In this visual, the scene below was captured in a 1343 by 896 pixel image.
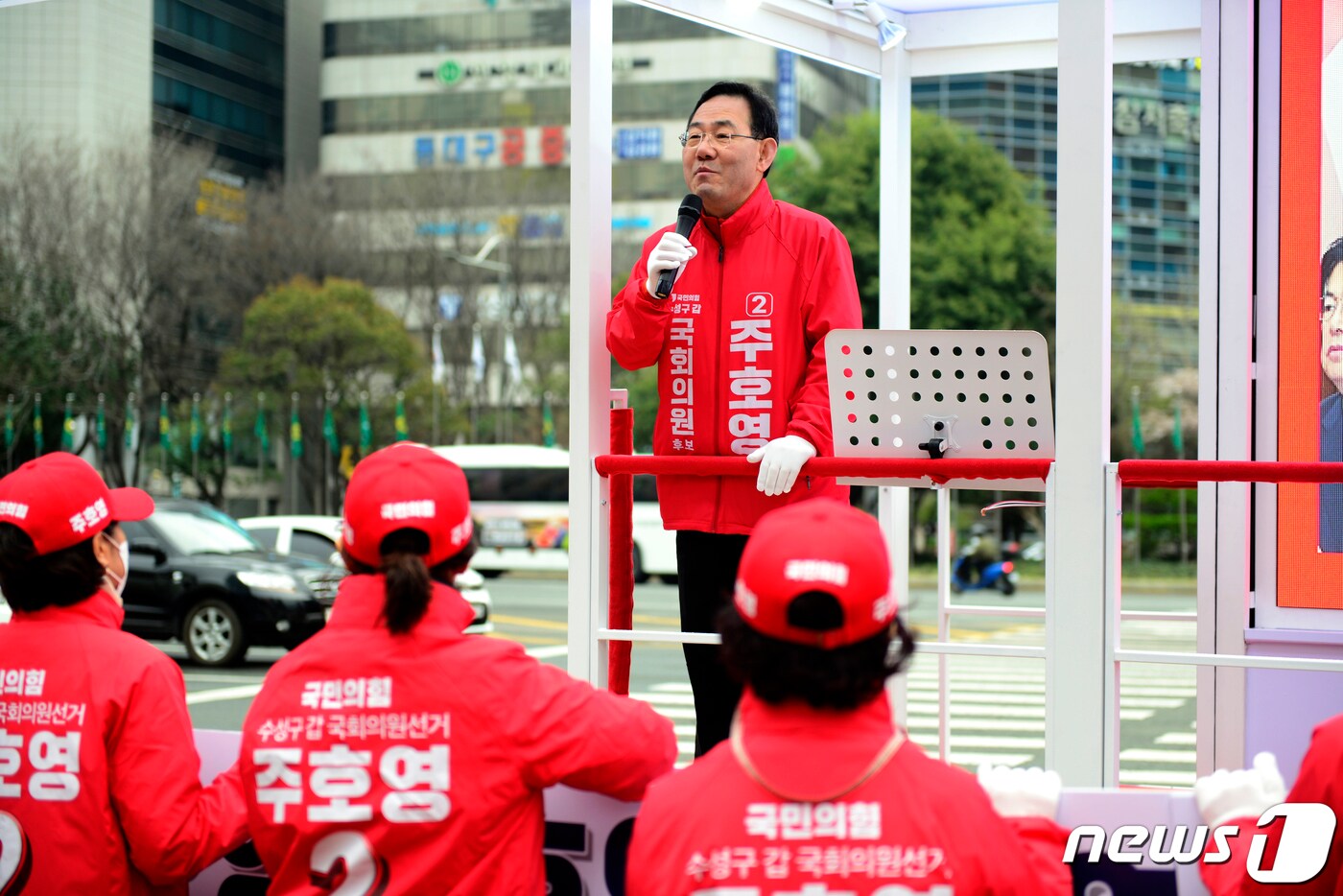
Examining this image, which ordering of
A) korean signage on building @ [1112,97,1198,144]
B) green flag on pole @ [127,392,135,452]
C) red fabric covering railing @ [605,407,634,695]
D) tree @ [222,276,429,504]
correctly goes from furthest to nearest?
korean signage on building @ [1112,97,1198,144]
green flag on pole @ [127,392,135,452]
tree @ [222,276,429,504]
red fabric covering railing @ [605,407,634,695]

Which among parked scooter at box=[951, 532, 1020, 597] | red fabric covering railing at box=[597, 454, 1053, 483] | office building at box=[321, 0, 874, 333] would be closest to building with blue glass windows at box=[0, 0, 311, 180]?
office building at box=[321, 0, 874, 333]

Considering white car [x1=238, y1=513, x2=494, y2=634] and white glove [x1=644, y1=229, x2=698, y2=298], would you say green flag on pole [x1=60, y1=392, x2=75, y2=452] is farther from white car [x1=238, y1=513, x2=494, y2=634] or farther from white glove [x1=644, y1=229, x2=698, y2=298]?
white glove [x1=644, y1=229, x2=698, y2=298]

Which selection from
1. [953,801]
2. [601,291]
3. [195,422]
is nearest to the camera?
[953,801]

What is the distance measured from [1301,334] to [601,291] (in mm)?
2387

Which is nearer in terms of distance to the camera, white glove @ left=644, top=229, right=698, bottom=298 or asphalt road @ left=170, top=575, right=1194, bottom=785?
white glove @ left=644, top=229, right=698, bottom=298

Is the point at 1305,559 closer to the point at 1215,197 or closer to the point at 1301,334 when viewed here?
the point at 1301,334

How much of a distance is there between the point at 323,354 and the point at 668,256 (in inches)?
1302

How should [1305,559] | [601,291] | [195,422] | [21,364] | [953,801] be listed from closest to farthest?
[953,801], [601,291], [1305,559], [21,364], [195,422]

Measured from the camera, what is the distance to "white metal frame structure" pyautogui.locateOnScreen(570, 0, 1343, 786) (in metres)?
3.43

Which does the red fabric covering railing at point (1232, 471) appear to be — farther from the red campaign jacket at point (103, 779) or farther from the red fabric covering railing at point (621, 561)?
the red campaign jacket at point (103, 779)

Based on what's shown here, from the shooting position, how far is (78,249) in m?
34.0

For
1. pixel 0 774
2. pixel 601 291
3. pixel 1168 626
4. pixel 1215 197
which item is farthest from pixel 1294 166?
pixel 1168 626

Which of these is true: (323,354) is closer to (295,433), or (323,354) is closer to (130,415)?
(295,433)

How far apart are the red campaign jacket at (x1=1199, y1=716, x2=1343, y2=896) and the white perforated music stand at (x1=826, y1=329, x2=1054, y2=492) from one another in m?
1.29
